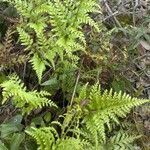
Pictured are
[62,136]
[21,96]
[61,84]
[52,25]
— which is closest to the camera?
[21,96]

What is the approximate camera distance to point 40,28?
2426mm

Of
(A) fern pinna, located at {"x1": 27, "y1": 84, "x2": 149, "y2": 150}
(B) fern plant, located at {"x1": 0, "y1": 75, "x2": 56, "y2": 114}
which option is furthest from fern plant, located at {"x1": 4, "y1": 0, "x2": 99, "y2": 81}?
(A) fern pinna, located at {"x1": 27, "y1": 84, "x2": 149, "y2": 150}

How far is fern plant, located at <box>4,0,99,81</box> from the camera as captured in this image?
2.37 metres

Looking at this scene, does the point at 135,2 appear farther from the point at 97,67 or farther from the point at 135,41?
the point at 97,67

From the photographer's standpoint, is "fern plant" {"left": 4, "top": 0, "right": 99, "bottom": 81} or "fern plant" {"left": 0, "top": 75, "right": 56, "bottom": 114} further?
"fern plant" {"left": 4, "top": 0, "right": 99, "bottom": 81}

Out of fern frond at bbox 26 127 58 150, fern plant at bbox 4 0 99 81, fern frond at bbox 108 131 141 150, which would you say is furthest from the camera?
fern frond at bbox 108 131 141 150

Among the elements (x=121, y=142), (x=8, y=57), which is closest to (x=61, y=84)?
(x=8, y=57)

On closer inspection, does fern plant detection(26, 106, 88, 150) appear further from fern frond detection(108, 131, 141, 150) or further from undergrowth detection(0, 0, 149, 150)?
fern frond detection(108, 131, 141, 150)

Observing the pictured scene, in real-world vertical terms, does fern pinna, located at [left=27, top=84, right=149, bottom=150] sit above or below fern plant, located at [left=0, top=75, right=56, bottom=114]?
below

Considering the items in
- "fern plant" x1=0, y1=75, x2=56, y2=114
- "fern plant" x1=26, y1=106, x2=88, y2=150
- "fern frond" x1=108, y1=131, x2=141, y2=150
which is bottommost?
"fern frond" x1=108, y1=131, x2=141, y2=150

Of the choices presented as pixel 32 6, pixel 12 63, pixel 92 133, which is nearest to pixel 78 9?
pixel 32 6

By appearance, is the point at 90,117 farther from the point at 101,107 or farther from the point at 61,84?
the point at 61,84

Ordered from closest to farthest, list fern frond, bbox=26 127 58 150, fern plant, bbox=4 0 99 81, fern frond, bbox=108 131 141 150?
fern frond, bbox=26 127 58 150 < fern plant, bbox=4 0 99 81 < fern frond, bbox=108 131 141 150

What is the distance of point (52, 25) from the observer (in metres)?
2.44
